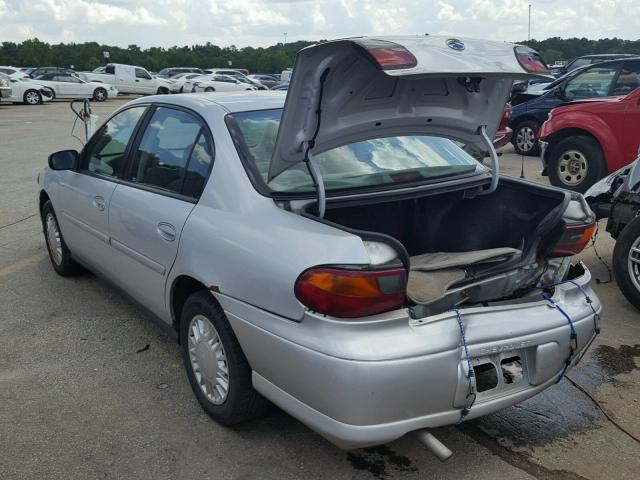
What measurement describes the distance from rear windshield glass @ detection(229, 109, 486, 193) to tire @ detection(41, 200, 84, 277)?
2.43m

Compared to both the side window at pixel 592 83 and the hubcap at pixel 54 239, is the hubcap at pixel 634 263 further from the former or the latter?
the side window at pixel 592 83

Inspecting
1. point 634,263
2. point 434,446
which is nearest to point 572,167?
point 634,263

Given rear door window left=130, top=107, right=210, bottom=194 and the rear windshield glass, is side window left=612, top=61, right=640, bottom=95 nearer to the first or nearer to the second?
the rear windshield glass

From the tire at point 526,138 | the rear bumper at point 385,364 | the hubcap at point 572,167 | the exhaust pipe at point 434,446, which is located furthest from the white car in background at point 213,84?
the exhaust pipe at point 434,446

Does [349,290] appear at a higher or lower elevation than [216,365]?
higher

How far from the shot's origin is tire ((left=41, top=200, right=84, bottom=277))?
5.18m

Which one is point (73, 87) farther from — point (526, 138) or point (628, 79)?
point (628, 79)

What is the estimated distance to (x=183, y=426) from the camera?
3215mm

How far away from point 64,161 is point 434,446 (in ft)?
10.9

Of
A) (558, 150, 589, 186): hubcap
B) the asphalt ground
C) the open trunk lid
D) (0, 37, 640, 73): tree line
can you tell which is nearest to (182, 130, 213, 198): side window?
the open trunk lid

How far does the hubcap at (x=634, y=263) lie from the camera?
4609 mm

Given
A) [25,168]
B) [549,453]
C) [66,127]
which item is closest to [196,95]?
[549,453]

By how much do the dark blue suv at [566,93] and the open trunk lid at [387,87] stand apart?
329 inches

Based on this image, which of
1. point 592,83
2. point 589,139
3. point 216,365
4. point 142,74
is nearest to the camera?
point 216,365
